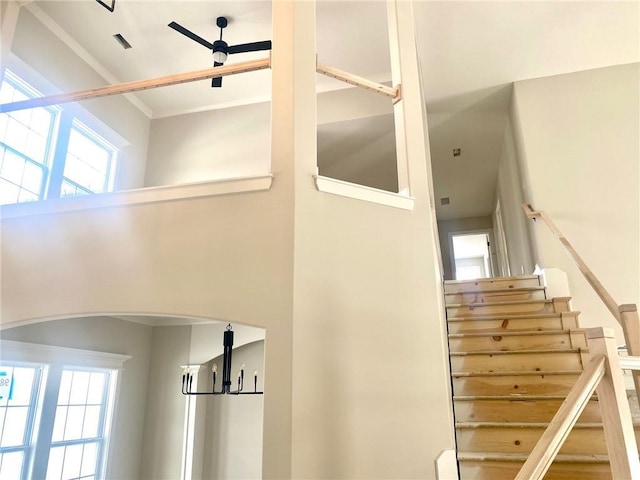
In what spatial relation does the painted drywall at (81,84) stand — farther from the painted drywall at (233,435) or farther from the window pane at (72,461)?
the window pane at (72,461)

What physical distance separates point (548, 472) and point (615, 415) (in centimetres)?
145

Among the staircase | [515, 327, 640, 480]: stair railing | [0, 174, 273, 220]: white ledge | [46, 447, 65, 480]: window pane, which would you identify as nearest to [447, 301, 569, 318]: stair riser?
the staircase

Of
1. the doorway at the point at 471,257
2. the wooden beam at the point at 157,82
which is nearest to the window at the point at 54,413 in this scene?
the wooden beam at the point at 157,82

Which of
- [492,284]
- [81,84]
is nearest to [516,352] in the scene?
[492,284]

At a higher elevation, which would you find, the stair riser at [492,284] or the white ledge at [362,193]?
the white ledge at [362,193]

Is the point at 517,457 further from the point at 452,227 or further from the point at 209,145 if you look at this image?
the point at 452,227

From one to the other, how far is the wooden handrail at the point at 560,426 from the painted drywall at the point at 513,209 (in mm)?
3922

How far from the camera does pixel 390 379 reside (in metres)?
2.77

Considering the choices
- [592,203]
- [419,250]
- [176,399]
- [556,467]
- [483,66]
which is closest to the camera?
[556,467]

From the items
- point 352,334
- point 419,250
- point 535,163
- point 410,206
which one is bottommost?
point 352,334

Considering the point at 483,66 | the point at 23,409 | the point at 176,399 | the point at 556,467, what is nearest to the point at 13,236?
the point at 23,409

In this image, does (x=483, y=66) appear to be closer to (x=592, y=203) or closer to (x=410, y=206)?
(x=592, y=203)

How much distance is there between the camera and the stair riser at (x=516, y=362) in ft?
11.3

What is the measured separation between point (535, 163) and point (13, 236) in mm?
5012
